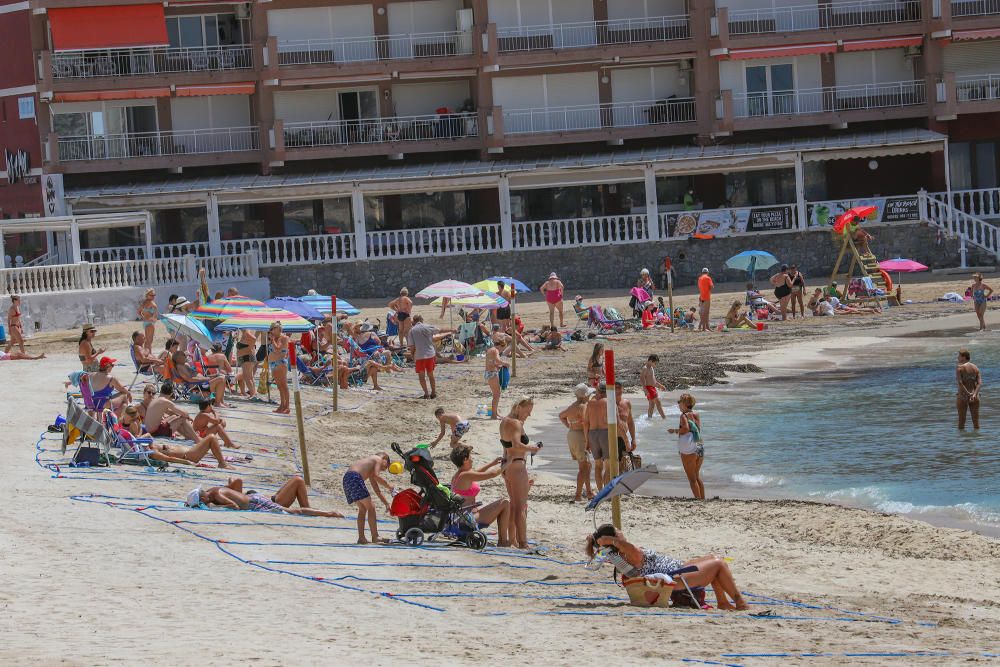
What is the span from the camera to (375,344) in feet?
97.7

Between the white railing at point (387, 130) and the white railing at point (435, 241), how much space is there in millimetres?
3457

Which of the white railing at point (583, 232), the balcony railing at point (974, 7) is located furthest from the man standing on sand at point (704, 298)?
the balcony railing at point (974, 7)

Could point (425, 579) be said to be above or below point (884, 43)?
below

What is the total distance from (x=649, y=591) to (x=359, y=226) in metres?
30.3

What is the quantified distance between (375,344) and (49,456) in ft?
40.5

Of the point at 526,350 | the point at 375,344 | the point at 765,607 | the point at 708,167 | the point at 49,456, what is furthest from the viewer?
the point at 708,167

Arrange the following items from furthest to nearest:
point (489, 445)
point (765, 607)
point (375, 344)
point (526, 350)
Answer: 1. point (526, 350)
2. point (375, 344)
3. point (489, 445)
4. point (765, 607)

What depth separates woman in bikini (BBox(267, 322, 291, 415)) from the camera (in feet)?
77.9

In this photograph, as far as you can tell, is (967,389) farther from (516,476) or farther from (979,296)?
(979,296)

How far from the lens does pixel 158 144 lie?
44.5 metres

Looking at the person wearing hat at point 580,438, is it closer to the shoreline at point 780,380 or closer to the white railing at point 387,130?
the shoreline at point 780,380

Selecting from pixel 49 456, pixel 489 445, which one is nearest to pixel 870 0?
pixel 489 445

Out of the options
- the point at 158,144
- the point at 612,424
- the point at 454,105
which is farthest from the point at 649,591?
the point at 158,144

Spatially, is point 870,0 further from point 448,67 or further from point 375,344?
point 375,344
